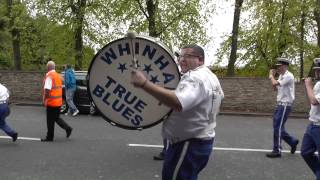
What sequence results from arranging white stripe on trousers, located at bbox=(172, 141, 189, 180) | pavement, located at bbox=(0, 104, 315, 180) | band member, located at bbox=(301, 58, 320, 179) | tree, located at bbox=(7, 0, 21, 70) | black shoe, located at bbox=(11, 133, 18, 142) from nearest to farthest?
white stripe on trousers, located at bbox=(172, 141, 189, 180) < band member, located at bbox=(301, 58, 320, 179) < pavement, located at bbox=(0, 104, 315, 180) < black shoe, located at bbox=(11, 133, 18, 142) < tree, located at bbox=(7, 0, 21, 70)

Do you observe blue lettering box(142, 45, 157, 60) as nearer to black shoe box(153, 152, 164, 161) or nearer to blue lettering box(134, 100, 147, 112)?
blue lettering box(134, 100, 147, 112)

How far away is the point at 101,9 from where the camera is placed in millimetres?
23234

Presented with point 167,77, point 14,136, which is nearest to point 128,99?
point 167,77

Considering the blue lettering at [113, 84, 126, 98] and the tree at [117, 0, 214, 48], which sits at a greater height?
the tree at [117, 0, 214, 48]

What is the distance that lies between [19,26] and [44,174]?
61.1 ft

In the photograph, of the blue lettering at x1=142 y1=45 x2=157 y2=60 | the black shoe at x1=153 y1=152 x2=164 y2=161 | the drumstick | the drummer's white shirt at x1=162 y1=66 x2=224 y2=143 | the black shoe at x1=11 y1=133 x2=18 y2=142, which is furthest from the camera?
the black shoe at x1=11 y1=133 x2=18 y2=142

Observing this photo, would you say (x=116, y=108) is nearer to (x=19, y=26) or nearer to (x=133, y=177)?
(x=133, y=177)

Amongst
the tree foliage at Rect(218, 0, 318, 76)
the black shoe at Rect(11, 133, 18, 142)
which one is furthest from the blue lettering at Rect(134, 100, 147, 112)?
the tree foliage at Rect(218, 0, 318, 76)

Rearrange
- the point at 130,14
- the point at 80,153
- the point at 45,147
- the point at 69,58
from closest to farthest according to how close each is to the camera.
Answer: the point at 80,153 < the point at 45,147 < the point at 130,14 < the point at 69,58

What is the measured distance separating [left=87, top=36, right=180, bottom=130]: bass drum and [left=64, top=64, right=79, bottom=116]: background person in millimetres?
11597

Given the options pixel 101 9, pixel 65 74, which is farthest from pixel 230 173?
pixel 101 9

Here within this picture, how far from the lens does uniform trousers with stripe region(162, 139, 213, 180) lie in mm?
4293

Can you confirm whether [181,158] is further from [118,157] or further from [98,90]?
[118,157]

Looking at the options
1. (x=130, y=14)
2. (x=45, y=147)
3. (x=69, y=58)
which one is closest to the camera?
(x=45, y=147)
